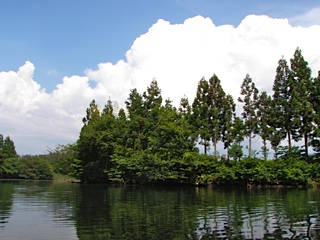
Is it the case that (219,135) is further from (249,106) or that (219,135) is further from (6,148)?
(6,148)

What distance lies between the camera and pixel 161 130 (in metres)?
56.5

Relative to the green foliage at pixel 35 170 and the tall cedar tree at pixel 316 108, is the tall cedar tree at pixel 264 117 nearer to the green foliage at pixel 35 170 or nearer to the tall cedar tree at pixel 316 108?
the tall cedar tree at pixel 316 108

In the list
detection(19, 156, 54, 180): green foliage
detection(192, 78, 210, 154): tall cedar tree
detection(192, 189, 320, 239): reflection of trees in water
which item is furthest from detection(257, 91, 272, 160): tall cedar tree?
detection(19, 156, 54, 180): green foliage

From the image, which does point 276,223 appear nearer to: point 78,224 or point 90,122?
point 78,224

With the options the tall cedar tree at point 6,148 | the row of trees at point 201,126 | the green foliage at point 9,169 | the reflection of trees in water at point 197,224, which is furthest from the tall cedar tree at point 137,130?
the tall cedar tree at point 6,148

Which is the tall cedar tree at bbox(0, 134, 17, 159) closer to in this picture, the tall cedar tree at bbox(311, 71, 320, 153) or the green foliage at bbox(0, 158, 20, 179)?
the green foliage at bbox(0, 158, 20, 179)

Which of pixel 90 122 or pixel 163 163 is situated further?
pixel 90 122

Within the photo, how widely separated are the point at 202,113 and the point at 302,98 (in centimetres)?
1596

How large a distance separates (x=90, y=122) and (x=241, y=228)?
66.7 metres

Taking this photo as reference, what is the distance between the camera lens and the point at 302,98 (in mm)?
55531

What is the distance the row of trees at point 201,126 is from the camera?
2156 inches

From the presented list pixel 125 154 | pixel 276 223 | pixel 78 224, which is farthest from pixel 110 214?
pixel 125 154

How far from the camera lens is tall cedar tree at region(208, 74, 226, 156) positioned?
197 ft

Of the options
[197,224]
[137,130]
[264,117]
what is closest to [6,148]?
[137,130]
